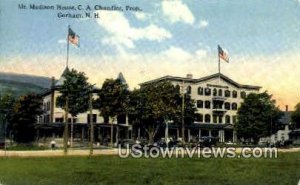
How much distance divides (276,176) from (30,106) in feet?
11.5

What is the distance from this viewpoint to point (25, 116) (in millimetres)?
9609

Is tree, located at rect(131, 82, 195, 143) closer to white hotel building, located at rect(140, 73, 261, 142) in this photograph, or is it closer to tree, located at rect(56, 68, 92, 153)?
white hotel building, located at rect(140, 73, 261, 142)

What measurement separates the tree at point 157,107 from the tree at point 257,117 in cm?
86

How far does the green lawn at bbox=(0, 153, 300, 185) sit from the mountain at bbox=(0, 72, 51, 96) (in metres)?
1.01

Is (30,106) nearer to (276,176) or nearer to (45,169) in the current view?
(45,169)

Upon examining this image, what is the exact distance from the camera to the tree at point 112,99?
32.2ft

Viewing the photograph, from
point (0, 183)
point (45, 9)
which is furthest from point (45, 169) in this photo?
point (45, 9)

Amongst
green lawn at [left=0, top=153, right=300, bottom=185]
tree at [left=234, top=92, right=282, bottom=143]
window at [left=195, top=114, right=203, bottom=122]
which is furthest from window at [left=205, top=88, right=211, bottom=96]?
green lawn at [left=0, top=153, right=300, bottom=185]

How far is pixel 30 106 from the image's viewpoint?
30.1ft

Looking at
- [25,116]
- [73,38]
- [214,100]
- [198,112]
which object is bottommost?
[25,116]

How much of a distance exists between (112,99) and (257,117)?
249cm

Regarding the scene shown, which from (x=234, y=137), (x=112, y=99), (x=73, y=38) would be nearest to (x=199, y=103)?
(x=234, y=137)

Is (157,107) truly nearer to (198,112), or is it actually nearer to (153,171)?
(198,112)

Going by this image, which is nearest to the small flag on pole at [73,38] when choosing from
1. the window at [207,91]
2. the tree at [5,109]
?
the tree at [5,109]
